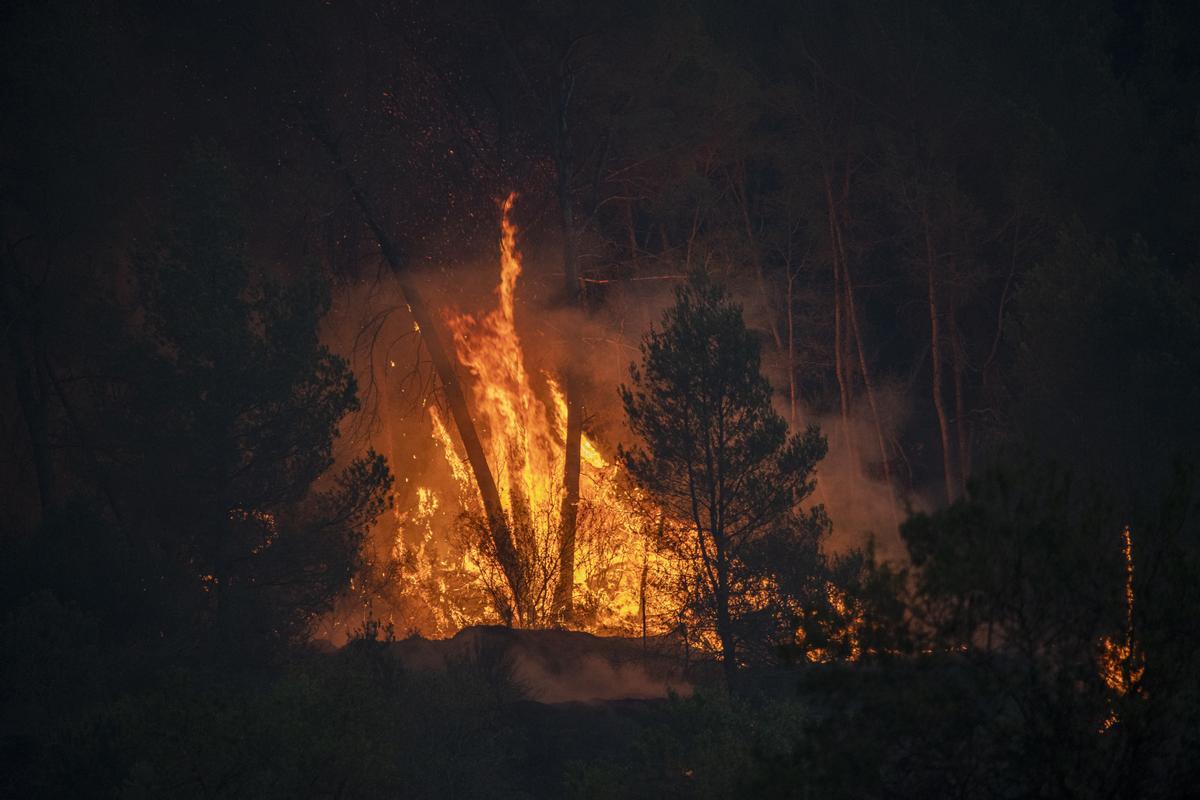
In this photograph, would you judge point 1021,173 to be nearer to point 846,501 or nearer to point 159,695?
point 846,501

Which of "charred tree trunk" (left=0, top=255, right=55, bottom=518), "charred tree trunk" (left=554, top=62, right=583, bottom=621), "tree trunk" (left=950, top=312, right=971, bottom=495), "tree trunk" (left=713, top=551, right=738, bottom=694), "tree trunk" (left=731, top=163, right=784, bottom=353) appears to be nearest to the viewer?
"tree trunk" (left=713, top=551, right=738, bottom=694)

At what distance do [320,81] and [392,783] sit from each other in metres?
13.0

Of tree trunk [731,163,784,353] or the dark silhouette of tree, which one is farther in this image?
tree trunk [731,163,784,353]

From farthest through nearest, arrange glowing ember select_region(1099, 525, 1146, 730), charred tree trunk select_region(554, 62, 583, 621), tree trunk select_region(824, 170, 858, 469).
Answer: tree trunk select_region(824, 170, 858, 469), charred tree trunk select_region(554, 62, 583, 621), glowing ember select_region(1099, 525, 1146, 730)

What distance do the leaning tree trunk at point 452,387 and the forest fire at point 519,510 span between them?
175 millimetres

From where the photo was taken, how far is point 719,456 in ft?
59.7

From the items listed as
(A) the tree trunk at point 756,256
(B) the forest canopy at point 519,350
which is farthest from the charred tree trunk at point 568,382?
(A) the tree trunk at point 756,256

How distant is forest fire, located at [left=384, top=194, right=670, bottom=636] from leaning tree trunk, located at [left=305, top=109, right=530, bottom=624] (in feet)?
0.58

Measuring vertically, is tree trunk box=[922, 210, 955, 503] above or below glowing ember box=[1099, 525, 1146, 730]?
above

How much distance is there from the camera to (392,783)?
13.3m

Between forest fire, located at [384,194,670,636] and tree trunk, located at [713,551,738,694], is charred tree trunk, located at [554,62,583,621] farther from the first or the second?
tree trunk, located at [713,551,738,694]

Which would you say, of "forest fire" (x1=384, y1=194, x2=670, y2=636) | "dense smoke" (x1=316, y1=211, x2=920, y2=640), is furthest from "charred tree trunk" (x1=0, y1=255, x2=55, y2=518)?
"forest fire" (x1=384, y1=194, x2=670, y2=636)

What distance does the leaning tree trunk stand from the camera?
21703mm

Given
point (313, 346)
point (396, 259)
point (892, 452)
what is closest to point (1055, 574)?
point (313, 346)
